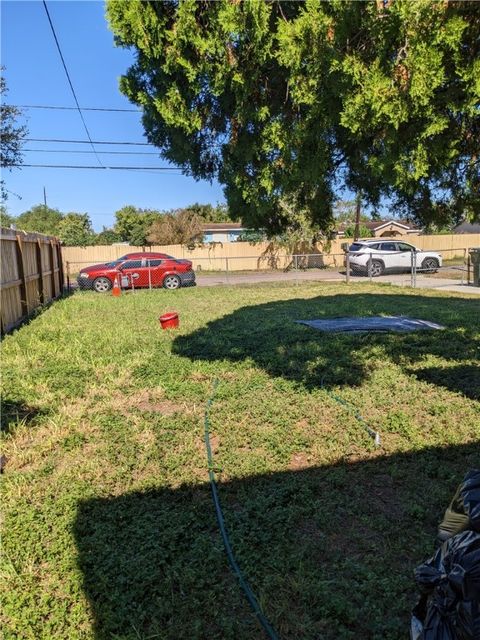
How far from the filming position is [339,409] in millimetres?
4527

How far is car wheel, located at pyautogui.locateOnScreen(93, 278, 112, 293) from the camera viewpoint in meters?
18.8

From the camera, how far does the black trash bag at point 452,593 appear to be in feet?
4.46

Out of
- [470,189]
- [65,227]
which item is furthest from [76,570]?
[65,227]

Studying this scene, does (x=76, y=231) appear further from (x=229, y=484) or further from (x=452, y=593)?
(x=452, y=593)

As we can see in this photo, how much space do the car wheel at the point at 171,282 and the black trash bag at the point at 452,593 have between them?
1815cm

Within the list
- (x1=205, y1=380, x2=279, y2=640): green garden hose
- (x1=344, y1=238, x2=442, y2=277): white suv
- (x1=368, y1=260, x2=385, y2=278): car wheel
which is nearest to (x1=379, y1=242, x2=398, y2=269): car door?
(x1=344, y1=238, x2=442, y2=277): white suv

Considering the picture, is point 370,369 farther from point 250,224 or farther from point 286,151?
point 286,151

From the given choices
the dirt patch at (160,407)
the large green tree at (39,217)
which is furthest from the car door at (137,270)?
the large green tree at (39,217)

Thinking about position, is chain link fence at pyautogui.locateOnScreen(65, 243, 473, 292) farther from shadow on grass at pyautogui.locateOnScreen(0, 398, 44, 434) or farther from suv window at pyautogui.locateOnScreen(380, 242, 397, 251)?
shadow on grass at pyautogui.locateOnScreen(0, 398, 44, 434)

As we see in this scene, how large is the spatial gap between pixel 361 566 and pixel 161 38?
11.8ft

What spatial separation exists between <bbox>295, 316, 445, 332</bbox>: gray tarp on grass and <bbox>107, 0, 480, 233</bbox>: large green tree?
13.3ft

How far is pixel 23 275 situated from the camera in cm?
1041

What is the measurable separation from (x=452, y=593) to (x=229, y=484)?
200cm

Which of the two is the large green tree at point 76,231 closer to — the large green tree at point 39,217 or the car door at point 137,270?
the large green tree at point 39,217
